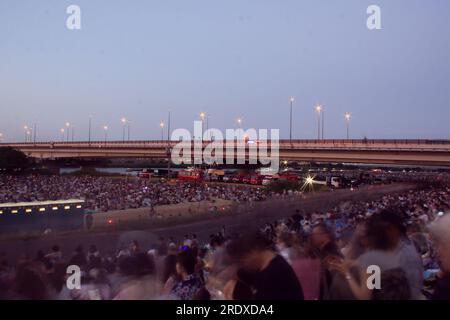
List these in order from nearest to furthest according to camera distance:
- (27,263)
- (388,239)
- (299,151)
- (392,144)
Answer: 1. (388,239)
2. (27,263)
3. (392,144)
4. (299,151)

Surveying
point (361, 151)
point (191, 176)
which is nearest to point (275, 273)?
point (361, 151)

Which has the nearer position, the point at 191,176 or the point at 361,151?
the point at 361,151

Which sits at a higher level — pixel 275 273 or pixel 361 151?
pixel 361 151

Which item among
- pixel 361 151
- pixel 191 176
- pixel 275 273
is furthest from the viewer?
pixel 191 176

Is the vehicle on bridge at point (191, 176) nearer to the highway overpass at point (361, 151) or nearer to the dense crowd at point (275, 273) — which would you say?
the highway overpass at point (361, 151)

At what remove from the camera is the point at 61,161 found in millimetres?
62281

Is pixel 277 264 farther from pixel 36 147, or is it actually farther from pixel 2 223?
pixel 36 147

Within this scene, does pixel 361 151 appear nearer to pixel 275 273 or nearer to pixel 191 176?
pixel 191 176

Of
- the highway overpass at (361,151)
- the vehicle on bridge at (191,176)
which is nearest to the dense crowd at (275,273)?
the highway overpass at (361,151)

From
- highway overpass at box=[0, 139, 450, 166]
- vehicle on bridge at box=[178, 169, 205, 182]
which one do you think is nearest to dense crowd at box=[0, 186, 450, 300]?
highway overpass at box=[0, 139, 450, 166]

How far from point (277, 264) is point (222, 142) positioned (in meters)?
25.4

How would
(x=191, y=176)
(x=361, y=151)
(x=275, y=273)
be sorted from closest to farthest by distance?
(x=275, y=273), (x=361, y=151), (x=191, y=176)

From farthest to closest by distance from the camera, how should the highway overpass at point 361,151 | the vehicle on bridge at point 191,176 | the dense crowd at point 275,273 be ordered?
1. the vehicle on bridge at point 191,176
2. the highway overpass at point 361,151
3. the dense crowd at point 275,273
